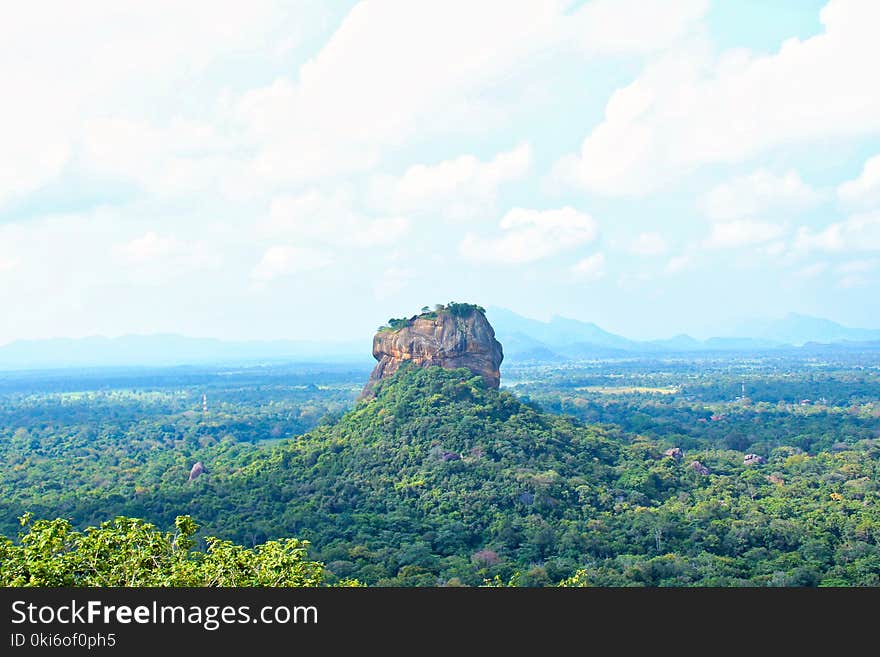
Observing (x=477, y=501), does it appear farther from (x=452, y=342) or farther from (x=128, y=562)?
(x=128, y=562)

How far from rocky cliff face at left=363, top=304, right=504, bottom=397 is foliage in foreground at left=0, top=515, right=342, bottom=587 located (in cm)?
3057

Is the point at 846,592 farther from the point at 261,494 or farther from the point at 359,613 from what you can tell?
the point at 261,494

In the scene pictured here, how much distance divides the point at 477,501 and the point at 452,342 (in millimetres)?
14434

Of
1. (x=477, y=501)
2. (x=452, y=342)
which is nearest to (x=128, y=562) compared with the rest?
(x=477, y=501)

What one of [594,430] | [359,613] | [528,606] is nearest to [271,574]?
[359,613]

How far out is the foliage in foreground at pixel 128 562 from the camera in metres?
12.7

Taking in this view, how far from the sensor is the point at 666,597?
37.4 feet

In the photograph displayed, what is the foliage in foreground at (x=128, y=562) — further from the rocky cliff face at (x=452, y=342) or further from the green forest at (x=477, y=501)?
the rocky cliff face at (x=452, y=342)

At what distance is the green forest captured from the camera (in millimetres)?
25469

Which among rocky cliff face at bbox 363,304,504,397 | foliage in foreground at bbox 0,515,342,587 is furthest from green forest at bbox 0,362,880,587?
rocky cliff face at bbox 363,304,504,397

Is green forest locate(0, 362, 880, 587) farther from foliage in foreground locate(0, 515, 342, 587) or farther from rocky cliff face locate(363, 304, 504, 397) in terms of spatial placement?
rocky cliff face locate(363, 304, 504, 397)

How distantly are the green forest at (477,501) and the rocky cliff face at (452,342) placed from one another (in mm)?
1234

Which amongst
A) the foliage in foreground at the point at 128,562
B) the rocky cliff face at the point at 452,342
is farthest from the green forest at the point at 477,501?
the rocky cliff face at the point at 452,342

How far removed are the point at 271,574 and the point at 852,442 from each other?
50886mm
